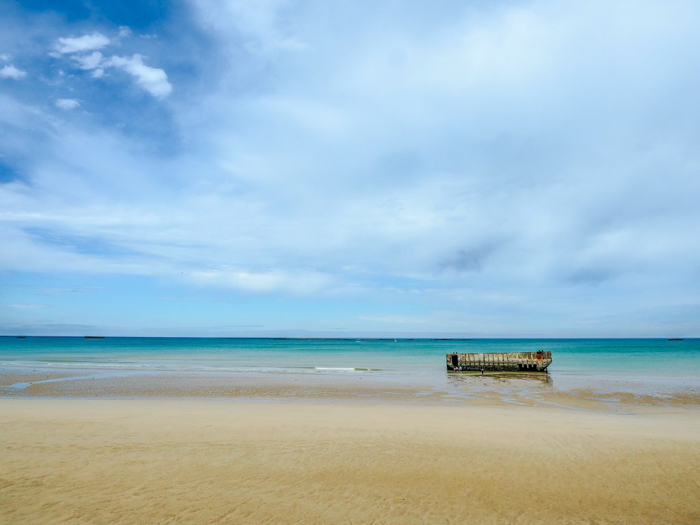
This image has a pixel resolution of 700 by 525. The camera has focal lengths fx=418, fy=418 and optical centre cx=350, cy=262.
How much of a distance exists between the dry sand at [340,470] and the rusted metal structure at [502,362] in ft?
96.3

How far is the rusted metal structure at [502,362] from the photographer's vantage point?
44719mm

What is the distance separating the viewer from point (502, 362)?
4603cm

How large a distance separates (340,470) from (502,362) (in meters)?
40.5

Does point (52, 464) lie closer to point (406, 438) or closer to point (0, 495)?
point (0, 495)

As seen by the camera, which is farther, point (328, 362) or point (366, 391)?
point (328, 362)

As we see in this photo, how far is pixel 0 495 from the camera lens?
26.1 ft

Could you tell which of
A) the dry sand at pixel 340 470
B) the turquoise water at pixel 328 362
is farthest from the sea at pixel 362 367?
the dry sand at pixel 340 470

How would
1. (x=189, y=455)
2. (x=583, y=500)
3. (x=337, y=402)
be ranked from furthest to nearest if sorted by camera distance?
(x=337, y=402) < (x=189, y=455) < (x=583, y=500)

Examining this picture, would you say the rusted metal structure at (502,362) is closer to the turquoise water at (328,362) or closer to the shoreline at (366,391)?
the turquoise water at (328,362)

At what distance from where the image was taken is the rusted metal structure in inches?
1761

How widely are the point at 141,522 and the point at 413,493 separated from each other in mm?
5090

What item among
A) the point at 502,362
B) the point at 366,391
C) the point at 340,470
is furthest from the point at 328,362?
the point at 340,470

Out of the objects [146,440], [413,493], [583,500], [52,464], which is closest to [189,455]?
[146,440]

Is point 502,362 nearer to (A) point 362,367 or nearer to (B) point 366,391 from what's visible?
(A) point 362,367
